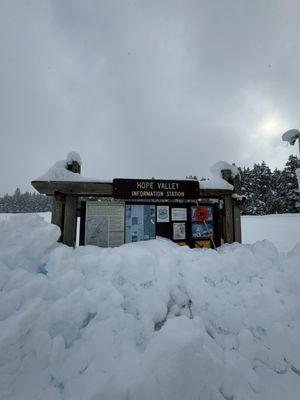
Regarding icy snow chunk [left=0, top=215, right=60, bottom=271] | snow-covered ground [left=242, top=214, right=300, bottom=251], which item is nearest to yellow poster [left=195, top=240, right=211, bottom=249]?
icy snow chunk [left=0, top=215, right=60, bottom=271]

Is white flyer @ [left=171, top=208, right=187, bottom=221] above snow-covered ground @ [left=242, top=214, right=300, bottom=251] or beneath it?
above

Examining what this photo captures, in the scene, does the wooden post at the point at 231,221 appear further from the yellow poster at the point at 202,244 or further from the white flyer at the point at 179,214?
the white flyer at the point at 179,214

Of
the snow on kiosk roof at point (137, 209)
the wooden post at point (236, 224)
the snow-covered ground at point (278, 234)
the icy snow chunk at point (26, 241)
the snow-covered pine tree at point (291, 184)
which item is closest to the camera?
the icy snow chunk at point (26, 241)

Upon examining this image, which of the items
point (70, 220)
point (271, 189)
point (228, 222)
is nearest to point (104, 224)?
point (70, 220)

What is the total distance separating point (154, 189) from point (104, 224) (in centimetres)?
146

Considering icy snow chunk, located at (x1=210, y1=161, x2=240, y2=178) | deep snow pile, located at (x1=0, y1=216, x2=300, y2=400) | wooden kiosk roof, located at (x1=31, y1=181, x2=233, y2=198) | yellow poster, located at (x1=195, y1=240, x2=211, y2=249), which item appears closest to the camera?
deep snow pile, located at (x1=0, y1=216, x2=300, y2=400)

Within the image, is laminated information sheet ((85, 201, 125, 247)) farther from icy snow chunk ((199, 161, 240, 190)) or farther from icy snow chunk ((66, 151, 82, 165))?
icy snow chunk ((199, 161, 240, 190))

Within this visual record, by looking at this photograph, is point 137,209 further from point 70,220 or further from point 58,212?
point 58,212

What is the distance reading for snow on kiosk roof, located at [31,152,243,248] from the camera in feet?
16.1

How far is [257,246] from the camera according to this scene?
4.41 metres

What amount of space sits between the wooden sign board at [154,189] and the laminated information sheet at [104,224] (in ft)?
1.20

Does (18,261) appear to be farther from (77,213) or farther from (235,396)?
(235,396)

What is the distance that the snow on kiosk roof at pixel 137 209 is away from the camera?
16.1 feet

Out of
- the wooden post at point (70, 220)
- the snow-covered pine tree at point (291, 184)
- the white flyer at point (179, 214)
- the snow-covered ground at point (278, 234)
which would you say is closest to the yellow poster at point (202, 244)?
the white flyer at point (179, 214)
